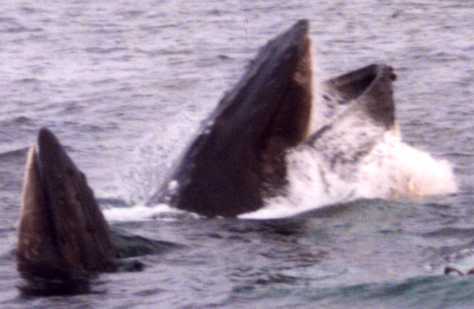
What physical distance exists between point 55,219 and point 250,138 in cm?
274

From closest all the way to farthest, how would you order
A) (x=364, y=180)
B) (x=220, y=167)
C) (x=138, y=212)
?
(x=220, y=167), (x=138, y=212), (x=364, y=180)

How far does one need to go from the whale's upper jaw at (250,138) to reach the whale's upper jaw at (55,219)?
200 cm

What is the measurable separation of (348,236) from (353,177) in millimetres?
1381

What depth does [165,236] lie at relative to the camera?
40.0 feet

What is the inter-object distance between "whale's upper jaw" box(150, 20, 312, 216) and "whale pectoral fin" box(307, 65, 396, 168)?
11.8 inches

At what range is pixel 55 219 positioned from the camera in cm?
1025

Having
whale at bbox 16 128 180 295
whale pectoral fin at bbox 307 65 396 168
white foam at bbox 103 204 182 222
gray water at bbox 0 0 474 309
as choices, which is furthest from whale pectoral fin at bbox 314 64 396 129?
whale at bbox 16 128 180 295

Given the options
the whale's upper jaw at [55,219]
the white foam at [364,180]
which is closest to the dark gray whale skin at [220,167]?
the whale's upper jaw at [55,219]

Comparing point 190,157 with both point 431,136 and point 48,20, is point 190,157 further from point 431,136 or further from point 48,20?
point 48,20

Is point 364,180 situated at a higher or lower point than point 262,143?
lower

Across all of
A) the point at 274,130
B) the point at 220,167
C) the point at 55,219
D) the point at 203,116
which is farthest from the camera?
the point at 203,116

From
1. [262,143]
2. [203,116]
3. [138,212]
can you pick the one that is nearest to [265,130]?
[262,143]

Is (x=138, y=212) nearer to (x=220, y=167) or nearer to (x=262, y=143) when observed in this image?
(x=220, y=167)

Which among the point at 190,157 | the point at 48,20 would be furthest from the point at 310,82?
the point at 48,20
